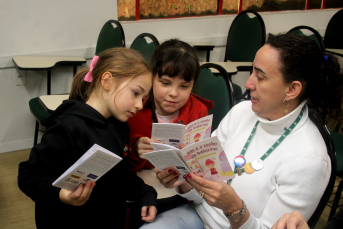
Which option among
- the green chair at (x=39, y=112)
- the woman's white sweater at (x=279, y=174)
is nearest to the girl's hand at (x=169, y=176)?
the woman's white sweater at (x=279, y=174)

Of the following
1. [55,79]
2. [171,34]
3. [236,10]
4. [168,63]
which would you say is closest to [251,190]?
[168,63]

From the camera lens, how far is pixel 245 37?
12.5 feet

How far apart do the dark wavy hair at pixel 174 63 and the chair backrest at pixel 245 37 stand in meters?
2.22

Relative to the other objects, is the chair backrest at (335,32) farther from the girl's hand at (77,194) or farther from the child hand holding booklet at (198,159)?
the girl's hand at (77,194)

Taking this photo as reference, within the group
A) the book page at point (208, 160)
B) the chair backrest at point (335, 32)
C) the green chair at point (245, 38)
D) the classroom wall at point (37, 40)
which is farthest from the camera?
the chair backrest at point (335, 32)

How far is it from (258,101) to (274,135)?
0.52ft

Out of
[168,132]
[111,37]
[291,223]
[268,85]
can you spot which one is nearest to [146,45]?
[111,37]

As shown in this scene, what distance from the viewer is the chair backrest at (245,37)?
367 centimetres

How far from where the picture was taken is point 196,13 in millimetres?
4121

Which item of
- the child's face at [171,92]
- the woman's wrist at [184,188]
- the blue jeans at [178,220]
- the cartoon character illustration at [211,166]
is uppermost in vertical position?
the child's face at [171,92]

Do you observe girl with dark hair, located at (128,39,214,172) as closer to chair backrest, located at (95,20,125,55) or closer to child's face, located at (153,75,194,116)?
child's face, located at (153,75,194,116)

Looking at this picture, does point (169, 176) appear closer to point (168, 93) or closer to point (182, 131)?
point (182, 131)

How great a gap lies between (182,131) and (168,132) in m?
0.06

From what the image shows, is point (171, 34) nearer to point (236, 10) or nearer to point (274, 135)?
point (236, 10)
